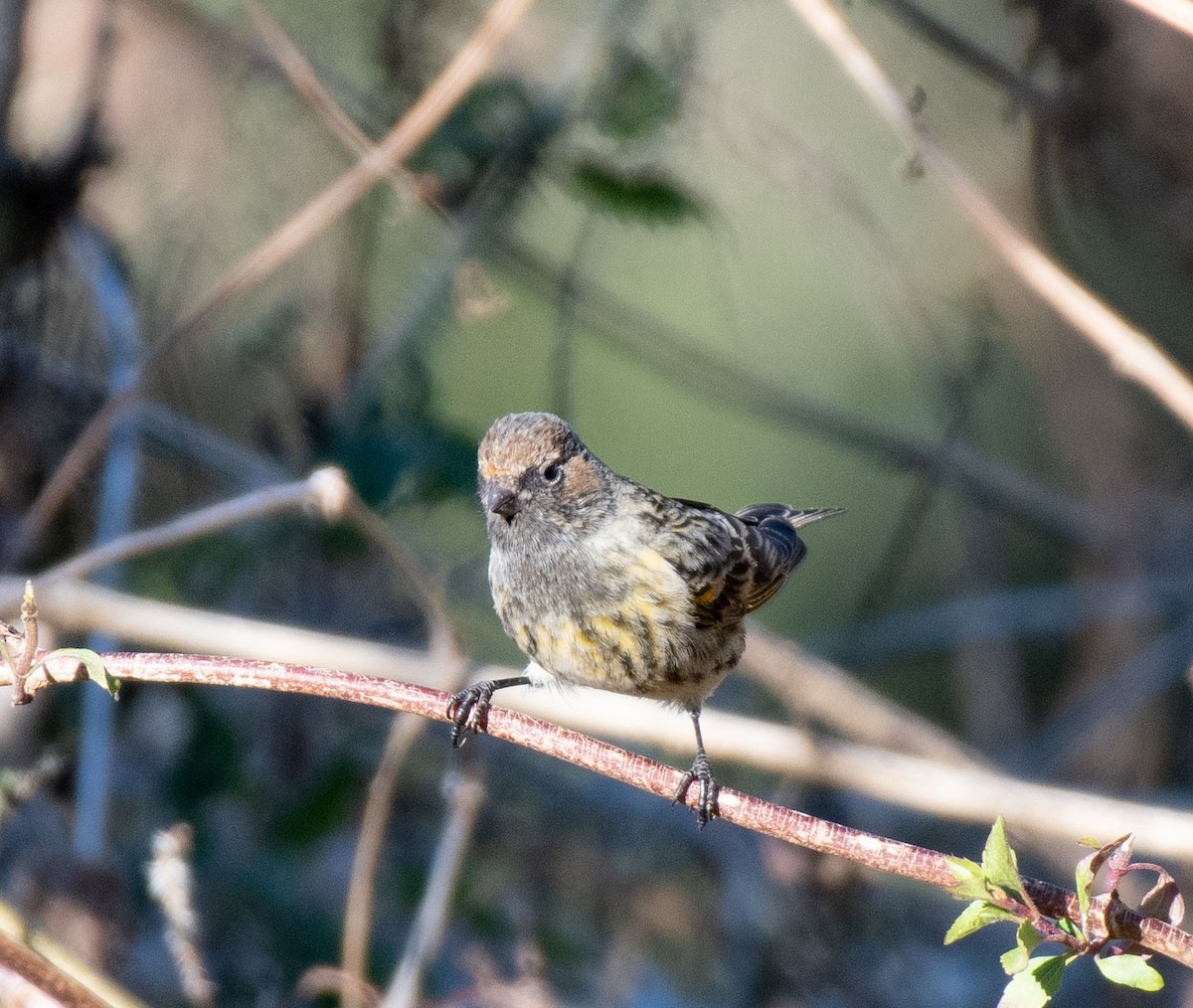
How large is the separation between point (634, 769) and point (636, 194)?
2513 mm

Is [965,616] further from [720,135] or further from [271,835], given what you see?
[271,835]

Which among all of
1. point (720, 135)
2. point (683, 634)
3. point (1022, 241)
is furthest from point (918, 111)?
point (720, 135)

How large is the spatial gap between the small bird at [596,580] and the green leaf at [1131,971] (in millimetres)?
1001

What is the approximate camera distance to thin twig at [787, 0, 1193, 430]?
2299mm

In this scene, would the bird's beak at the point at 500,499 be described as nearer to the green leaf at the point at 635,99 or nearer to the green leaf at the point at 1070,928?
the green leaf at the point at 1070,928

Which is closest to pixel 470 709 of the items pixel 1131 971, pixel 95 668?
pixel 95 668

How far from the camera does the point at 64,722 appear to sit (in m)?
3.60

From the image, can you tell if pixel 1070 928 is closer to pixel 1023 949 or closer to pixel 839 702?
pixel 1023 949

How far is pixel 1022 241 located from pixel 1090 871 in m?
1.45

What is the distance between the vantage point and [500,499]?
235 cm

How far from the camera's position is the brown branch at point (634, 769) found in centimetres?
128

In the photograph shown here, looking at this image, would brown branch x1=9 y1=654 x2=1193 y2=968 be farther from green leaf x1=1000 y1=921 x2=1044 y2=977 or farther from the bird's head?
the bird's head

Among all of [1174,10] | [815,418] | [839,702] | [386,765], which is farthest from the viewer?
[815,418]

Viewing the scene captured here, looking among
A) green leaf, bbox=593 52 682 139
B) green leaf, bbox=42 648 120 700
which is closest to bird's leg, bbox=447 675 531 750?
green leaf, bbox=42 648 120 700
